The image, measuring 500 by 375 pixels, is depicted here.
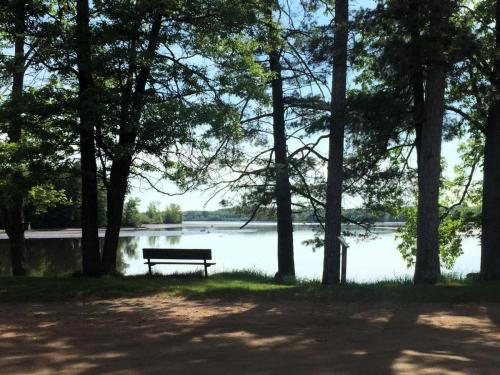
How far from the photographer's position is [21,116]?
1244 centimetres

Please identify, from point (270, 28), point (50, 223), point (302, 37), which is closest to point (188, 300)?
point (270, 28)

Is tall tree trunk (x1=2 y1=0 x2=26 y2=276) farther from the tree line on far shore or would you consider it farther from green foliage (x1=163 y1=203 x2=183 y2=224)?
green foliage (x1=163 y1=203 x2=183 y2=224)

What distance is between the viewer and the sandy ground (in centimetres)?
534

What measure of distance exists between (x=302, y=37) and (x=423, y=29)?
6.86m

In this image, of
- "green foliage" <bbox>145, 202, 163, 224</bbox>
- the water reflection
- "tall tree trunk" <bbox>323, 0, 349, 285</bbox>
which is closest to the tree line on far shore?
"tall tree trunk" <bbox>323, 0, 349, 285</bbox>

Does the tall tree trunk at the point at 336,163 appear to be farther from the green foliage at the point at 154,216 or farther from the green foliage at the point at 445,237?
the green foliage at the point at 154,216

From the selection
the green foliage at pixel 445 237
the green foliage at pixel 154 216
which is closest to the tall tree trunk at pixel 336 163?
the green foliage at pixel 445 237

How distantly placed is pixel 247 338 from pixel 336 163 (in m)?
7.91

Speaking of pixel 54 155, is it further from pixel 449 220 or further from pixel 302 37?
pixel 449 220

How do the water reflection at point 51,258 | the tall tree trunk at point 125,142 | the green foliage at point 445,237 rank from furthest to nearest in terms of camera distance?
the green foliage at point 445,237
the water reflection at point 51,258
the tall tree trunk at point 125,142

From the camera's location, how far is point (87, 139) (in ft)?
40.9

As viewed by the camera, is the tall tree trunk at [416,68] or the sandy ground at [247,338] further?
the tall tree trunk at [416,68]

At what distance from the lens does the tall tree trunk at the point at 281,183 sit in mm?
18484

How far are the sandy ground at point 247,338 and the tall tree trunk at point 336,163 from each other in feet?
14.9
